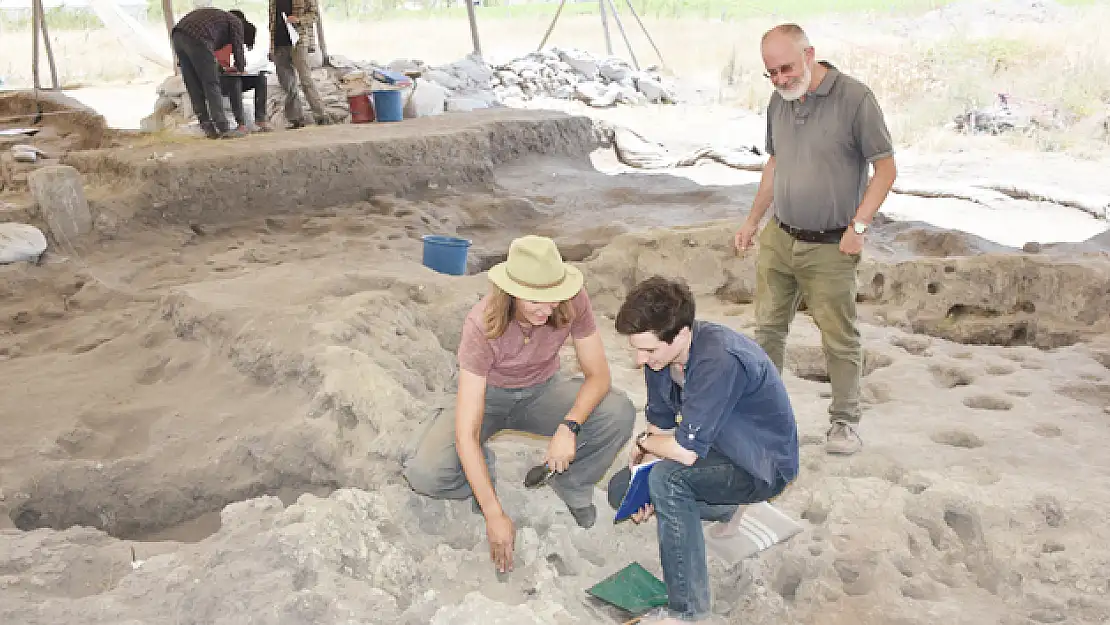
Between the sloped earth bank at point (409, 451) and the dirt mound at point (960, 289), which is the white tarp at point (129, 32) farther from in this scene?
the dirt mound at point (960, 289)

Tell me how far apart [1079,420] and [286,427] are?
326 centimetres

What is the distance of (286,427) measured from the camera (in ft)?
10.1

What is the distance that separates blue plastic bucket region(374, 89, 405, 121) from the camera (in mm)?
9281

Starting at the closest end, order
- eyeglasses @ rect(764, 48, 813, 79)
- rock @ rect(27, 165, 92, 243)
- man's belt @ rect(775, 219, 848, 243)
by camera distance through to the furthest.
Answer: eyeglasses @ rect(764, 48, 813, 79)
man's belt @ rect(775, 219, 848, 243)
rock @ rect(27, 165, 92, 243)

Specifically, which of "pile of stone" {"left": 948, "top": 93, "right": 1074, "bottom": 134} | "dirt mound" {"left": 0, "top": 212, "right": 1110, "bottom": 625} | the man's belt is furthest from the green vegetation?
the man's belt

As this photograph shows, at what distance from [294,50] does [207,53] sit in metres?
1.26

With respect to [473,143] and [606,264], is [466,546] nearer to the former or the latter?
[606,264]

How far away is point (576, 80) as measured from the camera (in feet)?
46.2

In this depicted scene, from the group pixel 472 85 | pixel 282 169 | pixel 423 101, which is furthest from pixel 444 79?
pixel 282 169

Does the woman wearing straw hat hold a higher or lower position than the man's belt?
lower

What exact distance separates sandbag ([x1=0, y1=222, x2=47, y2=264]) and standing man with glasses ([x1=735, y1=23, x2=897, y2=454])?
4.79 meters

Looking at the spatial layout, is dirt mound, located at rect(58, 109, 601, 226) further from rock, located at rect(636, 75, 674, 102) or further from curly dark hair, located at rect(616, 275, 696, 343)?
rock, located at rect(636, 75, 674, 102)

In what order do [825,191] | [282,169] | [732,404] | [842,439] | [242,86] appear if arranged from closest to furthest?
[732,404], [825,191], [842,439], [282,169], [242,86]

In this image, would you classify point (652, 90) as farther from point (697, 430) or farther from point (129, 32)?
point (697, 430)
